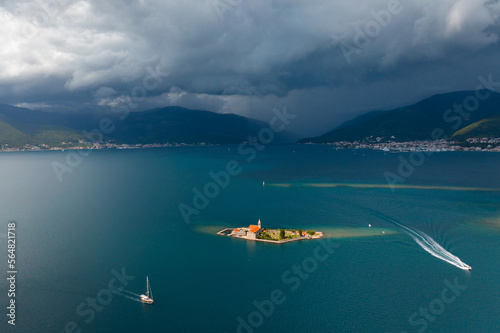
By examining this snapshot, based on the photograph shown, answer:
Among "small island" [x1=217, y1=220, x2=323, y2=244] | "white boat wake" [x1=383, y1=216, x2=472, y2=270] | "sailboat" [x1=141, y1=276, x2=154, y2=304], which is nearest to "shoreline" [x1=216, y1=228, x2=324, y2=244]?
"small island" [x1=217, y1=220, x2=323, y2=244]

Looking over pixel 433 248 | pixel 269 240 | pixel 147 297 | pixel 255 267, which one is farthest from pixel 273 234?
pixel 147 297

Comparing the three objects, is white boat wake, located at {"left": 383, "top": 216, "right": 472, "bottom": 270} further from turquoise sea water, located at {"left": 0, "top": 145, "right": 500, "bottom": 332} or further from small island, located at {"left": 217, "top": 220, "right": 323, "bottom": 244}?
small island, located at {"left": 217, "top": 220, "right": 323, "bottom": 244}

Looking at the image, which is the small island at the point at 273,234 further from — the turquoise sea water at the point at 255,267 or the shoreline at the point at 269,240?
the turquoise sea water at the point at 255,267

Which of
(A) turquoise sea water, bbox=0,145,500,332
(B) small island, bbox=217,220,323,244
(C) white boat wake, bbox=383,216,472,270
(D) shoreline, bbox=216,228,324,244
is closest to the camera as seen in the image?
(A) turquoise sea water, bbox=0,145,500,332

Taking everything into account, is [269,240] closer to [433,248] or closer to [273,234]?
[273,234]

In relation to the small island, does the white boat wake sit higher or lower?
lower

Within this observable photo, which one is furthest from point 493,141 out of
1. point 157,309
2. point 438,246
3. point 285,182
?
point 157,309

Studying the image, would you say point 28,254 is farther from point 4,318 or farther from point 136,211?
point 136,211
